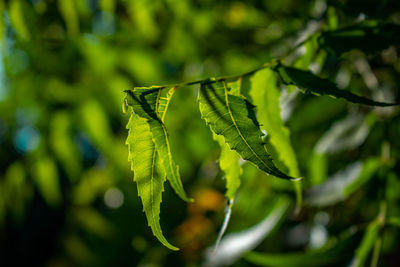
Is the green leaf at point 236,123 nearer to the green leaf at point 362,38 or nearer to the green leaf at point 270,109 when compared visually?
the green leaf at point 270,109

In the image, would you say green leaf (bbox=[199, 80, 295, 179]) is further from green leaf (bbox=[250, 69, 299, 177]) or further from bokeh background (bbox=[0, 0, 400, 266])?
bokeh background (bbox=[0, 0, 400, 266])

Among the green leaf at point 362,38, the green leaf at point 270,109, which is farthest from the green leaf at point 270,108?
the green leaf at point 362,38

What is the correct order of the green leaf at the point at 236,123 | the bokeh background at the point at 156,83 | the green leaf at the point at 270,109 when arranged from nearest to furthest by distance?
the green leaf at the point at 236,123, the green leaf at the point at 270,109, the bokeh background at the point at 156,83

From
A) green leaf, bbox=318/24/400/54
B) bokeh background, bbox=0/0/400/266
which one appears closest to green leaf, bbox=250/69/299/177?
green leaf, bbox=318/24/400/54

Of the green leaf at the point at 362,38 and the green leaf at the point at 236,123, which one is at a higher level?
the green leaf at the point at 362,38

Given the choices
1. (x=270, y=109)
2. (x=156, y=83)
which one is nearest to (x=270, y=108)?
(x=270, y=109)

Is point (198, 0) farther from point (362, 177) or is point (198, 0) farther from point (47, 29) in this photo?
point (362, 177)

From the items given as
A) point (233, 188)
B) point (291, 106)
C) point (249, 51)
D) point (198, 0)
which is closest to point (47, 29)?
point (198, 0)
